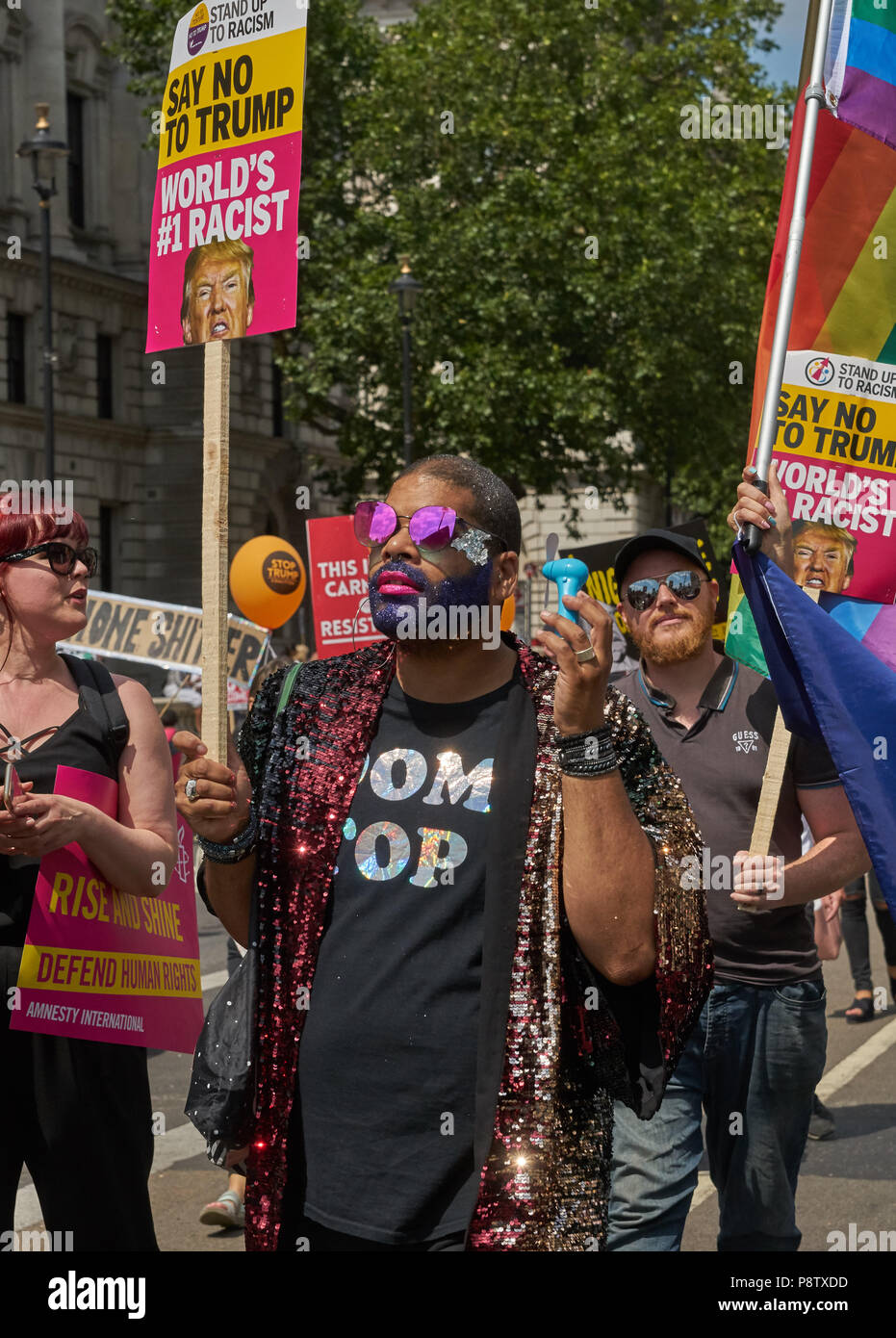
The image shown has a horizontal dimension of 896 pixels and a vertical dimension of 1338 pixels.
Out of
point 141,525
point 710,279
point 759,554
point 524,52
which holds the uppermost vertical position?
point 524,52

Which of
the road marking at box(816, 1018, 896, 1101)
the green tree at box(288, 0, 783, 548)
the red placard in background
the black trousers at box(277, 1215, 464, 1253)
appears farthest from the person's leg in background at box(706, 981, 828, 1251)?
the green tree at box(288, 0, 783, 548)

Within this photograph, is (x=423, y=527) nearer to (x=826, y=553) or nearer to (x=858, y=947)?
(x=826, y=553)

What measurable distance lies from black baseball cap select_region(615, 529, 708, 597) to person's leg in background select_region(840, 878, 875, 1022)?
4.72 metres

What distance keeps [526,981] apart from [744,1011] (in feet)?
5.74

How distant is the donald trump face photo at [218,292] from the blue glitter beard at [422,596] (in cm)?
58

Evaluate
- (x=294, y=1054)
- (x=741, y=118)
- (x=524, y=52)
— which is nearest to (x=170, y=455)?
(x=524, y=52)

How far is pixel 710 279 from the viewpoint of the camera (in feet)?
95.7

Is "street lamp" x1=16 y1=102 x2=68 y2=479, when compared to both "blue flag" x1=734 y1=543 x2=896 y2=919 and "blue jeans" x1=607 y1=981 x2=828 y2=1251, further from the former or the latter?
"blue flag" x1=734 y1=543 x2=896 y2=919

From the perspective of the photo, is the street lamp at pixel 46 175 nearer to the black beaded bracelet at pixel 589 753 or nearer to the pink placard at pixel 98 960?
the pink placard at pixel 98 960

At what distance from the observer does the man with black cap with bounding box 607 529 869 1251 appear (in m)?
4.12

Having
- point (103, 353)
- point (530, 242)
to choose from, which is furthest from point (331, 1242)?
point (103, 353)
